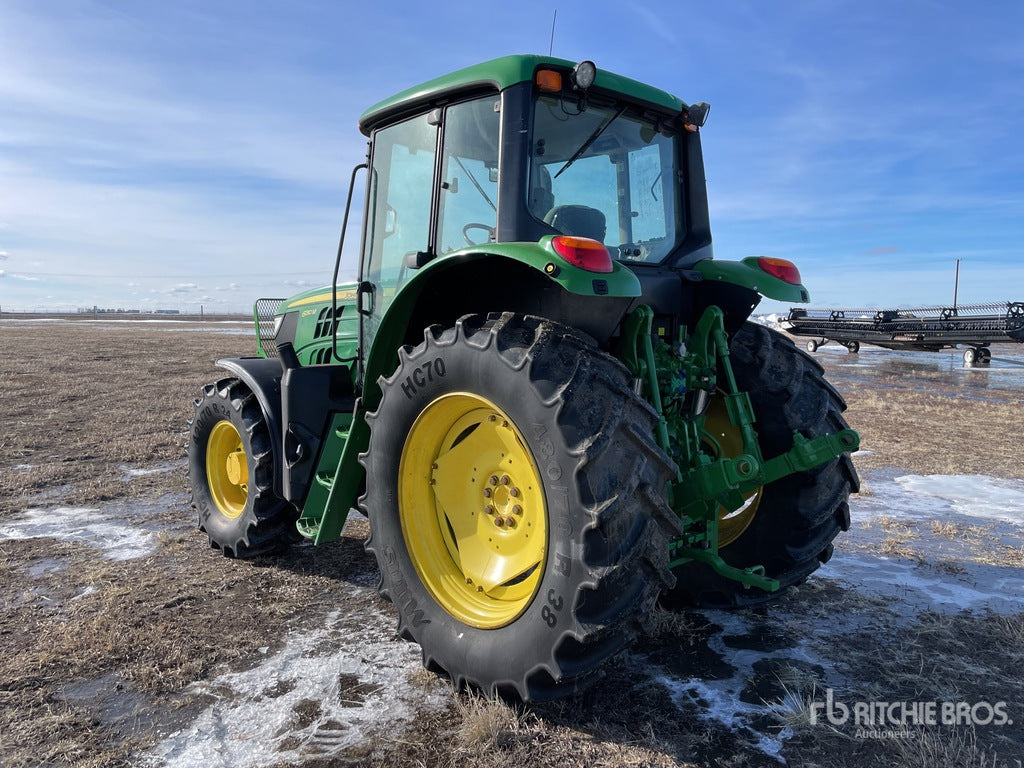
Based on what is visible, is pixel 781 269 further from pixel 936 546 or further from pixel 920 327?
pixel 920 327

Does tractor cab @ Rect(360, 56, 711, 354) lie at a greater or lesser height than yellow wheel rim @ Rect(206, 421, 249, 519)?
greater

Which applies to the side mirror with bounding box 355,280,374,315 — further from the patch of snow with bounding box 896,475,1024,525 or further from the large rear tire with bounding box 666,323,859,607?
the patch of snow with bounding box 896,475,1024,525

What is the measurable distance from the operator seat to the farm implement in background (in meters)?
19.7

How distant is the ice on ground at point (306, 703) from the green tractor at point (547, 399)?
0.85ft

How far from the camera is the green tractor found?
8.31ft

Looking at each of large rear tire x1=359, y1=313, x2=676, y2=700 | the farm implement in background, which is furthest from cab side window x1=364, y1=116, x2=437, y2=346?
the farm implement in background

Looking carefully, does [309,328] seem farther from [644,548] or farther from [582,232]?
[644,548]

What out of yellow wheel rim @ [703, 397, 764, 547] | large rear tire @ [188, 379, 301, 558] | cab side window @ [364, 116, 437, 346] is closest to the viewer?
cab side window @ [364, 116, 437, 346]

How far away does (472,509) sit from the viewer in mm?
3125

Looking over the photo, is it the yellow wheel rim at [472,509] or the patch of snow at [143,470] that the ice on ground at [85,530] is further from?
the yellow wheel rim at [472,509]

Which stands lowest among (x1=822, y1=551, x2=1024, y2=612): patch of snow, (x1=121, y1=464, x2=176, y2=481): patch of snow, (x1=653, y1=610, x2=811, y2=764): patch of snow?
(x1=653, y1=610, x2=811, y2=764): patch of snow

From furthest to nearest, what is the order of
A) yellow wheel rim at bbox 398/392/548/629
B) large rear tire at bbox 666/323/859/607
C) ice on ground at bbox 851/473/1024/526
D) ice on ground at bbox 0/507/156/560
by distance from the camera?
ice on ground at bbox 851/473/1024/526 < ice on ground at bbox 0/507/156/560 < large rear tire at bbox 666/323/859/607 < yellow wheel rim at bbox 398/392/548/629

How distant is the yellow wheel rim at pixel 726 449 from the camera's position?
3.91 meters

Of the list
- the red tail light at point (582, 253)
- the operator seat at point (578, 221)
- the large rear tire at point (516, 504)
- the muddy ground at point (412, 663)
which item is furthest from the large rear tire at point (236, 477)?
the red tail light at point (582, 253)
